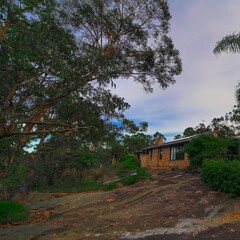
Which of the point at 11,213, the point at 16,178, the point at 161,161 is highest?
the point at 161,161

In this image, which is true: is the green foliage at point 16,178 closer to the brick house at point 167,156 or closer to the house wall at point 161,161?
the brick house at point 167,156

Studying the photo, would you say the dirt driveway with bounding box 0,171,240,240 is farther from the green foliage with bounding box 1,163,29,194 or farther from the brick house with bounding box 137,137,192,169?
the brick house with bounding box 137,137,192,169

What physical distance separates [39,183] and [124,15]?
13646 millimetres

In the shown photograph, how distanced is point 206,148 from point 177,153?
10.7 meters

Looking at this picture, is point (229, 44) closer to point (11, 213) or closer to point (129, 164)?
point (11, 213)

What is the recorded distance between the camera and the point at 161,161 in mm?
34156

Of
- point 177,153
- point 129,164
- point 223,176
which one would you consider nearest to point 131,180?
point 223,176

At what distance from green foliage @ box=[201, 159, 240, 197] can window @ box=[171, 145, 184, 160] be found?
16.8 meters

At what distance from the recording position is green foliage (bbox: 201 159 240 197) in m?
9.75

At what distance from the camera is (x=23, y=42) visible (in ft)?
22.3

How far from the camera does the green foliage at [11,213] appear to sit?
34.9 ft

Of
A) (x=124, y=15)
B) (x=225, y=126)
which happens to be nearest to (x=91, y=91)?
(x=124, y=15)

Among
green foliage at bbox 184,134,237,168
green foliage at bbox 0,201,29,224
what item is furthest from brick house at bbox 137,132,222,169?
green foliage at bbox 0,201,29,224

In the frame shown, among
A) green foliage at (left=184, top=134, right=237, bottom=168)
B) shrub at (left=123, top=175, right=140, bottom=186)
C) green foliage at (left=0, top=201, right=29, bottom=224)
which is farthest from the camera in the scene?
shrub at (left=123, top=175, right=140, bottom=186)
